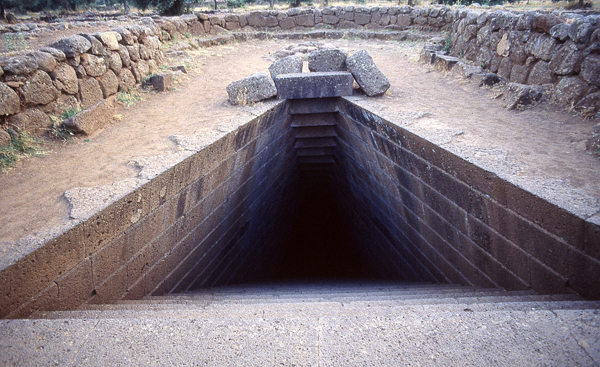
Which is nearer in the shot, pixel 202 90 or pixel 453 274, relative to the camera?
pixel 453 274

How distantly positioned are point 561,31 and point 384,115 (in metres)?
2.83

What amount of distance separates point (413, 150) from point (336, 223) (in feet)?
Answer: 20.6

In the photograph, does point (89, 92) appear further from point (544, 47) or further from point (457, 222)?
point (544, 47)

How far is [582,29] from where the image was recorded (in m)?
4.76

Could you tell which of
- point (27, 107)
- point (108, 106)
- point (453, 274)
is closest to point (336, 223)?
point (453, 274)

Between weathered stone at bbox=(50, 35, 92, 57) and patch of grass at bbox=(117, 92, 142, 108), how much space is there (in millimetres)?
1047

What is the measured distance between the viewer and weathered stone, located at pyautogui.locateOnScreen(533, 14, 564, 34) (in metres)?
5.30

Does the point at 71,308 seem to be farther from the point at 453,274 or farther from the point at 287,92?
the point at 287,92

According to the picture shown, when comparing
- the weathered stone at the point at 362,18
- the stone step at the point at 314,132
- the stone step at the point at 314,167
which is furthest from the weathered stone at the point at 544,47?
the weathered stone at the point at 362,18

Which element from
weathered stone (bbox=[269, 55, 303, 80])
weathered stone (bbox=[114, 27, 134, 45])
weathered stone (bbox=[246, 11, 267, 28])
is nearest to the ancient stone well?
weathered stone (bbox=[269, 55, 303, 80])

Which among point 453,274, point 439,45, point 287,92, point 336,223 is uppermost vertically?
point 439,45

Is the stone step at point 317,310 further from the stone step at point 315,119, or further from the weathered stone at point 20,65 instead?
the stone step at point 315,119

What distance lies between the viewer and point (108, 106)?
535cm

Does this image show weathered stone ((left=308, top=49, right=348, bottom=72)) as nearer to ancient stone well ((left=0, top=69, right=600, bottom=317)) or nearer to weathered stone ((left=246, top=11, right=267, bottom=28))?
ancient stone well ((left=0, top=69, right=600, bottom=317))
